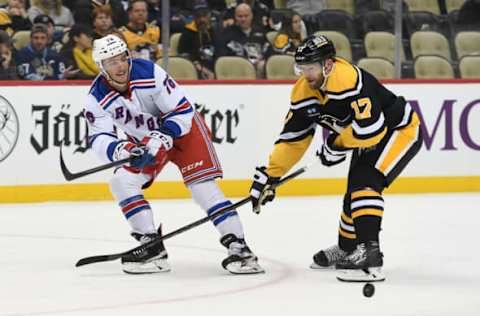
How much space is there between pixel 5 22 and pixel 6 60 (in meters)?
0.30

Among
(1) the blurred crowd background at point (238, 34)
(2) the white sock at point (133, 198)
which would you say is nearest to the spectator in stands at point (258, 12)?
(1) the blurred crowd background at point (238, 34)

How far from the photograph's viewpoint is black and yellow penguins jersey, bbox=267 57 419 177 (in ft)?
17.0

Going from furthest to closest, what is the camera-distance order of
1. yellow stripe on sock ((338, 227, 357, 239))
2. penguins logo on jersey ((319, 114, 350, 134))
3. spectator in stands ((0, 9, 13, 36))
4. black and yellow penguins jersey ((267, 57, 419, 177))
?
spectator in stands ((0, 9, 13, 36)) < yellow stripe on sock ((338, 227, 357, 239)) < penguins logo on jersey ((319, 114, 350, 134)) < black and yellow penguins jersey ((267, 57, 419, 177))

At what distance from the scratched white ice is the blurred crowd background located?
1.08 m

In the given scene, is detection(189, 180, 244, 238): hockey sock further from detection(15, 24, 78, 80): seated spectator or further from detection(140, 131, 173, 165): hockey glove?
detection(15, 24, 78, 80): seated spectator

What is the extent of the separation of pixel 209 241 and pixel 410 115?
1.65 m

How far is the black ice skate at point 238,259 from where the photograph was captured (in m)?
5.53

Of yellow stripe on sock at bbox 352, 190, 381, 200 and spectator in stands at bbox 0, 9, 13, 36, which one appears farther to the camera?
Answer: spectator in stands at bbox 0, 9, 13, 36

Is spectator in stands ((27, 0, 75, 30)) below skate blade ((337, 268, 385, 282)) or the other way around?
the other way around

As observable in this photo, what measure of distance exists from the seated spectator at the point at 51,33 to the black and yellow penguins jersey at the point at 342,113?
11.6 ft

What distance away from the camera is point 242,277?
5473 mm

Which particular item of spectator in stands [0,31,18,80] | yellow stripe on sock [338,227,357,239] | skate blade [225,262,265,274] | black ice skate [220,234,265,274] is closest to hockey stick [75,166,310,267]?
black ice skate [220,234,265,274]

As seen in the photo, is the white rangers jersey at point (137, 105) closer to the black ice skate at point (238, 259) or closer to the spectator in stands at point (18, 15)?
the black ice skate at point (238, 259)

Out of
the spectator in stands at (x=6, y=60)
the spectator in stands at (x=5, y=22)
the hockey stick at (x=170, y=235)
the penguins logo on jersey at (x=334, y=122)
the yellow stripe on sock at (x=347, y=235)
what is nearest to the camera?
the penguins logo on jersey at (x=334, y=122)
